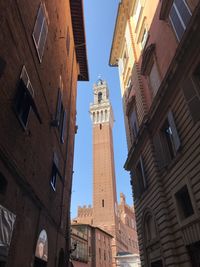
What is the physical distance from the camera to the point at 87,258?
4059 cm

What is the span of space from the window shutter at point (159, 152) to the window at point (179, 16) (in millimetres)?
4507

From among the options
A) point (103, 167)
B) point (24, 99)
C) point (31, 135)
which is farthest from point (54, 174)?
point (103, 167)

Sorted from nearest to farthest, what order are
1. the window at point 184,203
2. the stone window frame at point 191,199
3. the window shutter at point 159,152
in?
1. the stone window frame at point 191,199
2. the window at point 184,203
3. the window shutter at point 159,152

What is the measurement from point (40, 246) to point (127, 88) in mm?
13919

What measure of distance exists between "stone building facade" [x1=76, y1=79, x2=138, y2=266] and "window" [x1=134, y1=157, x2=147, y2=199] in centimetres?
4796

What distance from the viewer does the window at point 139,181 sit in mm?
13252

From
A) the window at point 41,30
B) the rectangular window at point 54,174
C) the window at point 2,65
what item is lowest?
the window at point 2,65

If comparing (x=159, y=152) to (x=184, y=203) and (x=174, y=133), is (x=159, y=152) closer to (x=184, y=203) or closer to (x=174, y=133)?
(x=174, y=133)

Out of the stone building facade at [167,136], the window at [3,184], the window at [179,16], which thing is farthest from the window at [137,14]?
the window at [3,184]

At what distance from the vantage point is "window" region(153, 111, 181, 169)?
10.7 m

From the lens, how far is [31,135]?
7.61 meters

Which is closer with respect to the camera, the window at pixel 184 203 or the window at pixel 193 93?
the window at pixel 193 93

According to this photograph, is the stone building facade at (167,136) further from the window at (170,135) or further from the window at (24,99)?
the window at (24,99)

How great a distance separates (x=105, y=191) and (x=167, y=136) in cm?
5570
